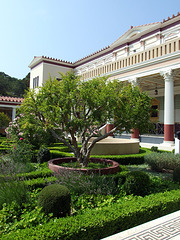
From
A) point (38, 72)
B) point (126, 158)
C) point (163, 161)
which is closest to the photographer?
point (163, 161)

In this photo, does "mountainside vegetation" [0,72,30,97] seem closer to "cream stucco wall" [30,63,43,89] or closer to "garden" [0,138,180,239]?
"cream stucco wall" [30,63,43,89]

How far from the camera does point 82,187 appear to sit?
4.59 m

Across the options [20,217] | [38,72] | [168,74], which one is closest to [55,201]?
[20,217]

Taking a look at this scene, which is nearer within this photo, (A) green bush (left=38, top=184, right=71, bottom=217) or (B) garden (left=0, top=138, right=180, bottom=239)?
(B) garden (left=0, top=138, right=180, bottom=239)

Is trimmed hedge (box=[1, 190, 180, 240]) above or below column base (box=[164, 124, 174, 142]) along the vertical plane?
below

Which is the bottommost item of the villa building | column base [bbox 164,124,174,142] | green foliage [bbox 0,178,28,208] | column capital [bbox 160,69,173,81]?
green foliage [bbox 0,178,28,208]

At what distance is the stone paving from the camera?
2.86 metres

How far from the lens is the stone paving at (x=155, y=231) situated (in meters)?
2.86

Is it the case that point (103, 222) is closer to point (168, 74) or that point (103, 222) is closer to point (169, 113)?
point (169, 113)

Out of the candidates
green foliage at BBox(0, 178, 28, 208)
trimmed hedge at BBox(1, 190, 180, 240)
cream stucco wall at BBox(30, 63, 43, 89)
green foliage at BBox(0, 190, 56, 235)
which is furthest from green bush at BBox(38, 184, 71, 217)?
cream stucco wall at BBox(30, 63, 43, 89)

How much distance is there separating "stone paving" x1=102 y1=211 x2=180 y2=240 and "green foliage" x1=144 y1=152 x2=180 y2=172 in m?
4.81

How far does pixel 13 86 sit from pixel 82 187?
1864 inches

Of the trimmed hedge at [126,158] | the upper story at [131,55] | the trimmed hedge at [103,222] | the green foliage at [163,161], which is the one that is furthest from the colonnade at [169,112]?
the trimmed hedge at [103,222]

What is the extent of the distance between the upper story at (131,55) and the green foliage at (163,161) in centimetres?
457
